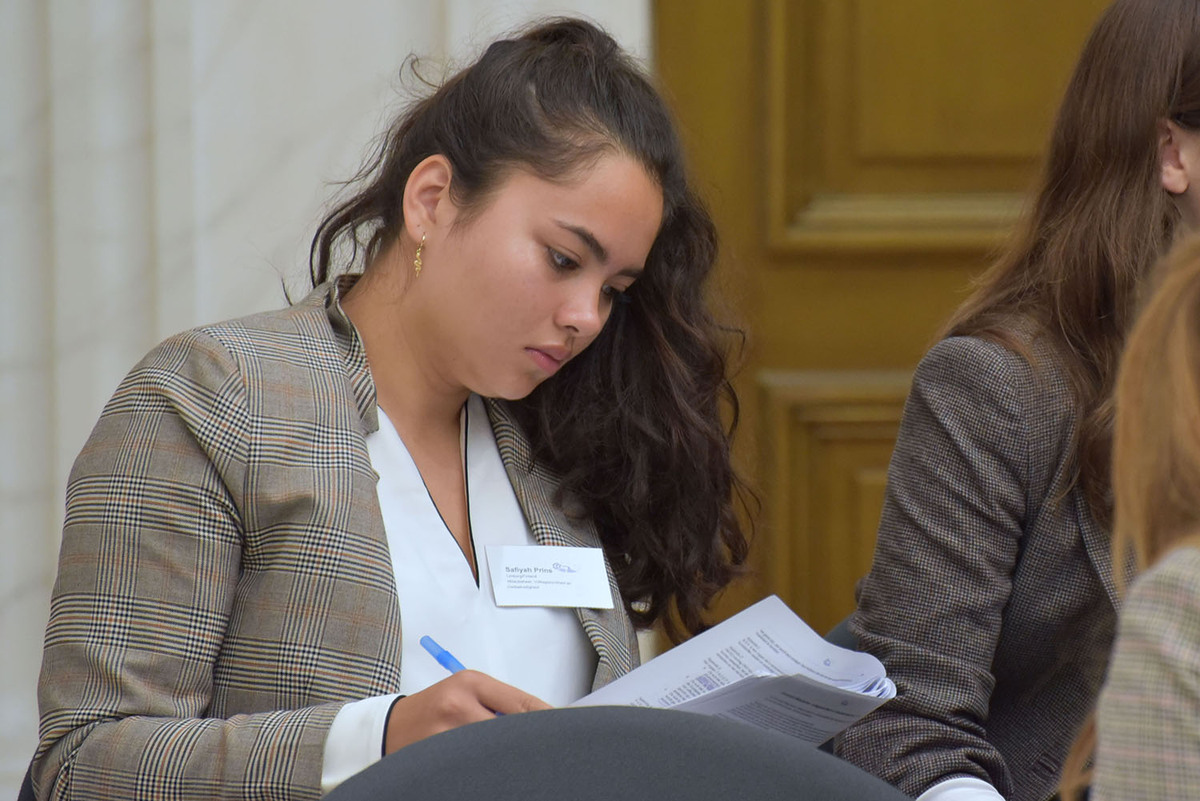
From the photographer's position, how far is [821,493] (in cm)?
253

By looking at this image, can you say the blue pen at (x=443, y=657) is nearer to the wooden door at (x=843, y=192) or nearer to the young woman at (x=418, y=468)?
the young woman at (x=418, y=468)

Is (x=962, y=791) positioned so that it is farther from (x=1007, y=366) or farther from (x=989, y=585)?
(x=1007, y=366)

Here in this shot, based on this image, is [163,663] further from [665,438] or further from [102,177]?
[102,177]

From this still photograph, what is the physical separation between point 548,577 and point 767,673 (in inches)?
16.3

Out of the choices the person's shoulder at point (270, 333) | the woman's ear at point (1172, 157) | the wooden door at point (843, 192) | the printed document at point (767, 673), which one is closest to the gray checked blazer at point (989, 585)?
the printed document at point (767, 673)


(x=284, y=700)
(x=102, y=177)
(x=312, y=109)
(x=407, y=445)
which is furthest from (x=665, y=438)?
(x=102, y=177)

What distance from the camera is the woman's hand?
47.0 inches

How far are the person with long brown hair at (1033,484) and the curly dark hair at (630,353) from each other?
1.05 feet

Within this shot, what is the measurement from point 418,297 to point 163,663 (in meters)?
0.51

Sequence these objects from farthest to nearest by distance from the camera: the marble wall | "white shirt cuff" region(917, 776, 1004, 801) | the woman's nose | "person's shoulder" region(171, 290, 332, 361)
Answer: the marble wall < the woman's nose < "person's shoulder" region(171, 290, 332, 361) < "white shirt cuff" region(917, 776, 1004, 801)

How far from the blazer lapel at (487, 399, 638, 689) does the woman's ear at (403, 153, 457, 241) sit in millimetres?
260

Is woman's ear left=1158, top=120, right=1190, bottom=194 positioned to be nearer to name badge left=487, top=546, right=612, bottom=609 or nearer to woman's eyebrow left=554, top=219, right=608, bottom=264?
woman's eyebrow left=554, top=219, right=608, bottom=264

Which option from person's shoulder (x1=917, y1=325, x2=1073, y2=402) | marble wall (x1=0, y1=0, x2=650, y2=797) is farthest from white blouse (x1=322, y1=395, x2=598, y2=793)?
marble wall (x1=0, y1=0, x2=650, y2=797)

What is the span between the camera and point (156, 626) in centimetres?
128
